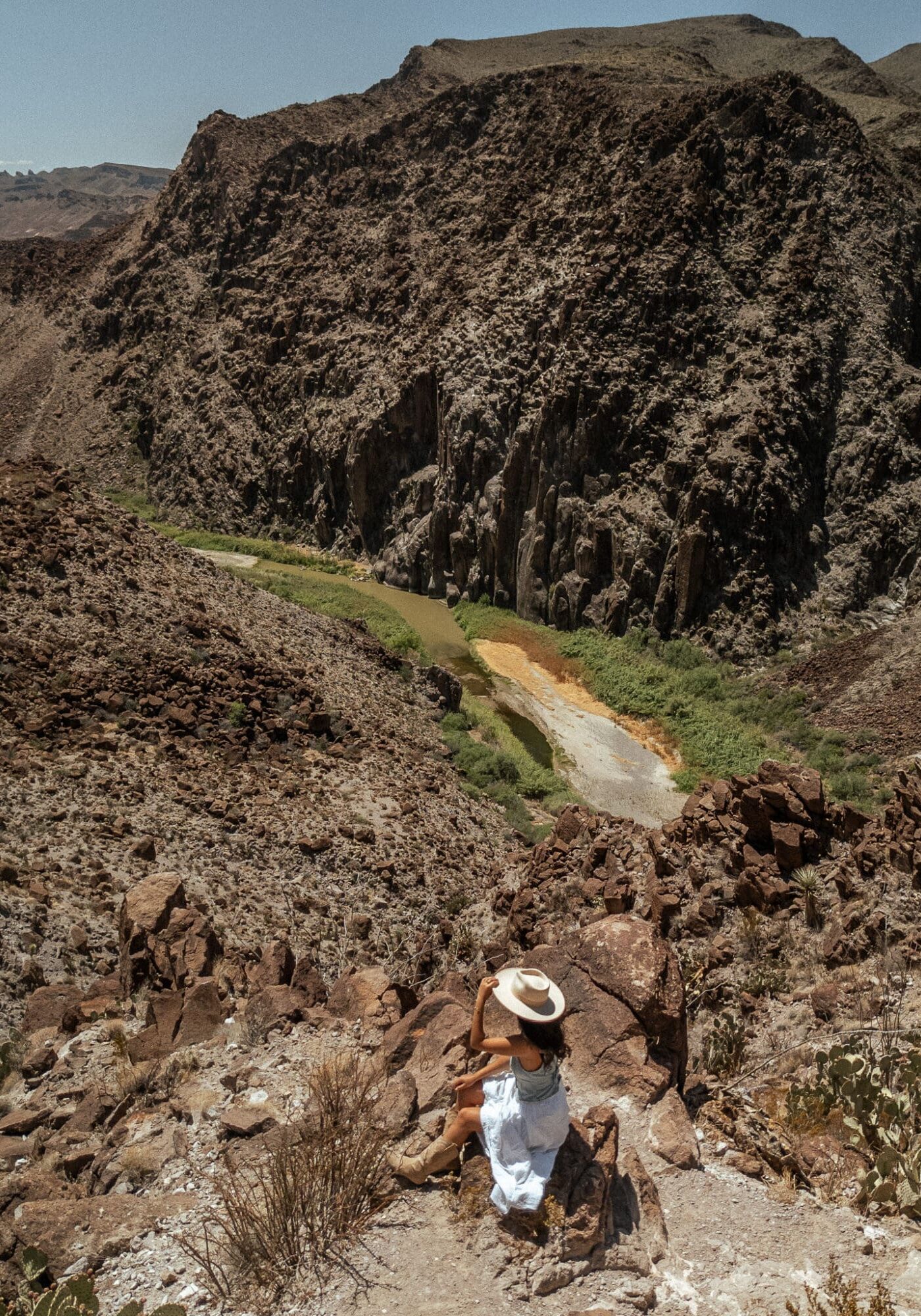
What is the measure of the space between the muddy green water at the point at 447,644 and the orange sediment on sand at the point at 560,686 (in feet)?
2.42

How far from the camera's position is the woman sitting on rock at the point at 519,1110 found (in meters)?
5.15

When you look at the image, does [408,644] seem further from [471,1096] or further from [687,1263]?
[687,1263]

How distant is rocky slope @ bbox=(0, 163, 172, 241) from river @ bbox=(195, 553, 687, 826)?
92.3 meters

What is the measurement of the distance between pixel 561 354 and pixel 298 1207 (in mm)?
32270

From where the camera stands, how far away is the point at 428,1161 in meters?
5.48

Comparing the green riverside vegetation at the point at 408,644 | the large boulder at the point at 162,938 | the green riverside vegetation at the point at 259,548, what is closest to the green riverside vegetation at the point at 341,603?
the green riverside vegetation at the point at 408,644

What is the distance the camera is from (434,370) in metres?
37.1

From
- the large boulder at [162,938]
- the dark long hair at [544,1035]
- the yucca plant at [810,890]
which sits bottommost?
the large boulder at [162,938]

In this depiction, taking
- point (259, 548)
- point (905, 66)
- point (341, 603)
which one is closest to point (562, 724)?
point (341, 603)

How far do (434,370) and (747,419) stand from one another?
1357 cm

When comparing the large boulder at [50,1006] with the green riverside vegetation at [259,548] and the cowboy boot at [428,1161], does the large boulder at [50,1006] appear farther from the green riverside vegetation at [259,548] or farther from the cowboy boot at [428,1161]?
the green riverside vegetation at [259,548]

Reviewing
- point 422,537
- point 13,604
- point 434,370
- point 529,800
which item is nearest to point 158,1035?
point 13,604

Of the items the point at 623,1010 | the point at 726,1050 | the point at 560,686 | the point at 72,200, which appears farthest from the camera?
the point at 72,200

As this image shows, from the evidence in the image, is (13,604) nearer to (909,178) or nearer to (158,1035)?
(158,1035)
